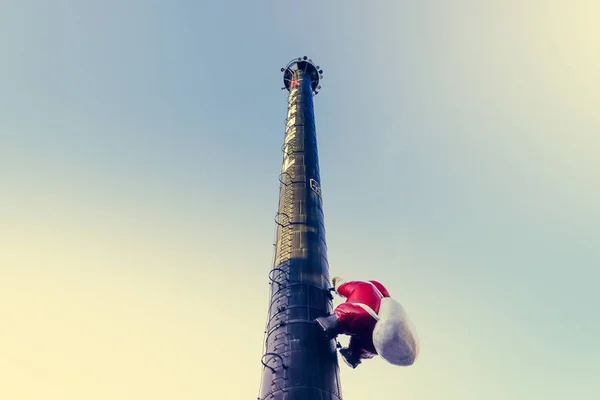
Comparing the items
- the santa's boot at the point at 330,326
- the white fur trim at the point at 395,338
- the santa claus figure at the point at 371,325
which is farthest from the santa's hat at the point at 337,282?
the white fur trim at the point at 395,338

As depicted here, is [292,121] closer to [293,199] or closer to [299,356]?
[293,199]

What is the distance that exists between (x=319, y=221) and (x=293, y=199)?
8.19ft

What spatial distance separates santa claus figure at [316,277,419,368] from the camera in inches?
691

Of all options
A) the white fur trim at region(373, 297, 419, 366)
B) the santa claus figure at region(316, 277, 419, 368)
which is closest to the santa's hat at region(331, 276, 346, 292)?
the santa claus figure at region(316, 277, 419, 368)

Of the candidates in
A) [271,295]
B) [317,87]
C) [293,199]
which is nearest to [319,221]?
[293,199]

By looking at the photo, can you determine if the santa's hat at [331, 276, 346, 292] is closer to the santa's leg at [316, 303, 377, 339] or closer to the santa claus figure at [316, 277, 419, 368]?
the santa claus figure at [316, 277, 419, 368]

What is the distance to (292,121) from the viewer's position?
122 ft

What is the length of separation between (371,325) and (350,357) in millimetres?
2604

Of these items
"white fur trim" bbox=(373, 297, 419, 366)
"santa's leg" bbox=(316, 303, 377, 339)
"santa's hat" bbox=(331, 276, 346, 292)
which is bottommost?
"white fur trim" bbox=(373, 297, 419, 366)

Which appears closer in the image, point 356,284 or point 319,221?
point 356,284

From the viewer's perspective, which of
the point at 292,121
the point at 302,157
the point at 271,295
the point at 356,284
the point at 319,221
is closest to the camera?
the point at 356,284

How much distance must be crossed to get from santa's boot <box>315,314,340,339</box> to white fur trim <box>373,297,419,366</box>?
2150mm

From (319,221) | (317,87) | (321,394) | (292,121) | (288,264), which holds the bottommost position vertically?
(321,394)

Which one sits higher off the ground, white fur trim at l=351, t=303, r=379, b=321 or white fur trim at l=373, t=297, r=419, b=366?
white fur trim at l=351, t=303, r=379, b=321
